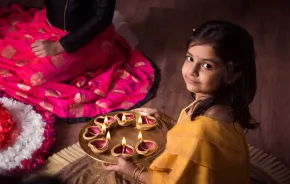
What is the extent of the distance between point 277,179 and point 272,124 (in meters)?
0.37

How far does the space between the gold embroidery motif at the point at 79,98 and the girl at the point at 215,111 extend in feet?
2.66

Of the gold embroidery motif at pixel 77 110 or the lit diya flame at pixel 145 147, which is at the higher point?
the lit diya flame at pixel 145 147

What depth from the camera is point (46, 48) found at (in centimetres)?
200

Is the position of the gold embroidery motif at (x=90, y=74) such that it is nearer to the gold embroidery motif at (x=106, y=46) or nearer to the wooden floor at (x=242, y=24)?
the gold embroidery motif at (x=106, y=46)

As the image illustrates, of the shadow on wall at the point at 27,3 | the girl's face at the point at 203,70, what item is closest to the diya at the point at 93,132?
the girl's face at the point at 203,70

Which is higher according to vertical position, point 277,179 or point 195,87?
point 195,87

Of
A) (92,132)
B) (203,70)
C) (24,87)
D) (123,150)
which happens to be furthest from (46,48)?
(203,70)

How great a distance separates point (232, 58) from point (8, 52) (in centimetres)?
129

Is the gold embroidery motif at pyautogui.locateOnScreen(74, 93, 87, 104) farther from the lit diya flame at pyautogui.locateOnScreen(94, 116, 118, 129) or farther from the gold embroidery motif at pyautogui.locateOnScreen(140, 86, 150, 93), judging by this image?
the lit diya flame at pyautogui.locateOnScreen(94, 116, 118, 129)

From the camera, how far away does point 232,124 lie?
4.00 ft

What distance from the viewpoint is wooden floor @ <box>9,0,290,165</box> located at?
6.38ft

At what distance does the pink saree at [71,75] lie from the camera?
199 centimetres

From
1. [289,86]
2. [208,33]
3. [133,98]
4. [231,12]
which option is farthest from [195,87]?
[231,12]

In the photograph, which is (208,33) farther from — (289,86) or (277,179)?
(289,86)
